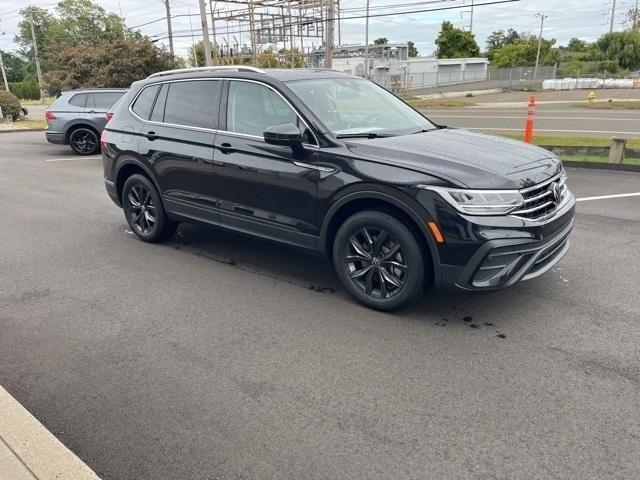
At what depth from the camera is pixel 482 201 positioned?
12.3 feet

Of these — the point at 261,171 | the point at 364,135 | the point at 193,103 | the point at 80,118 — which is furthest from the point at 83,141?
the point at 364,135

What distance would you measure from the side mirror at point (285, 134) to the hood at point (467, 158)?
428 mm

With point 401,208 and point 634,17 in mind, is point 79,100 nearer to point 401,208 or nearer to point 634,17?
point 401,208

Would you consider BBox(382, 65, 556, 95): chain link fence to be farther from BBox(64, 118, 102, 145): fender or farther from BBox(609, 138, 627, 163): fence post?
BBox(609, 138, 627, 163): fence post

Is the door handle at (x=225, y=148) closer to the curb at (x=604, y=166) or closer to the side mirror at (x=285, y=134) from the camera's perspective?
the side mirror at (x=285, y=134)

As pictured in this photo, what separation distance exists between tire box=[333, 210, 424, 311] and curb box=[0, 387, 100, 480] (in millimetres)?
2411

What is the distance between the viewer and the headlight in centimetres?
374

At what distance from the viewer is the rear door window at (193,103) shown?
5.33m

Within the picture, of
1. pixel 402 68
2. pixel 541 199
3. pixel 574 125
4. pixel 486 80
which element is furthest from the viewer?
pixel 486 80

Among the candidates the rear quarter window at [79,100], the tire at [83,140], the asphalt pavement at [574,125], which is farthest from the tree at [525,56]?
the tire at [83,140]

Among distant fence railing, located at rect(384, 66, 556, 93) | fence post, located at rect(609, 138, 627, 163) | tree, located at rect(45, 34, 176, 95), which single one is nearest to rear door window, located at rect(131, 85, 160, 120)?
fence post, located at rect(609, 138, 627, 163)

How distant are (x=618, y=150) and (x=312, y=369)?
8.77m

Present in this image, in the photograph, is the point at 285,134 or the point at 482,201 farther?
the point at 285,134

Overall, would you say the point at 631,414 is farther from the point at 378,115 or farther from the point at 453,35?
the point at 453,35
